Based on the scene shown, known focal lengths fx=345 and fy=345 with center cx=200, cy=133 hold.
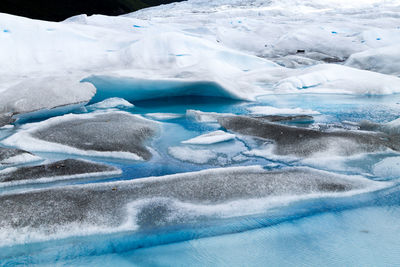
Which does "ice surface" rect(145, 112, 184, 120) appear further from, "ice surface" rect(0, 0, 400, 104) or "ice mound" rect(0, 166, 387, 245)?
"ice mound" rect(0, 166, 387, 245)

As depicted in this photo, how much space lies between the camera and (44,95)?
13.4 feet

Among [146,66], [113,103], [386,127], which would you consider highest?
[146,66]

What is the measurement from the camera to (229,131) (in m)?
3.32

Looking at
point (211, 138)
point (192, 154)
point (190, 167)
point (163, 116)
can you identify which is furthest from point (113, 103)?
point (190, 167)

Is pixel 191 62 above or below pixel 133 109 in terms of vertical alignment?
above

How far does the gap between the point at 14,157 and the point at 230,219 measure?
63.9 inches

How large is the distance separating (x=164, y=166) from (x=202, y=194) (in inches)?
24.9

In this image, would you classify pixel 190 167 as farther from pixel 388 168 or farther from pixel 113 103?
pixel 113 103

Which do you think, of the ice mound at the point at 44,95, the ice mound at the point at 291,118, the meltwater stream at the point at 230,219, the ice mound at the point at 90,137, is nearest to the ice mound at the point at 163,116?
the ice mound at the point at 90,137

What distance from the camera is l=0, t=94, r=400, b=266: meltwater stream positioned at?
1489mm

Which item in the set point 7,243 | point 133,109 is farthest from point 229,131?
point 7,243

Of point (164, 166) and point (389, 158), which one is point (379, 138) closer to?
point (389, 158)

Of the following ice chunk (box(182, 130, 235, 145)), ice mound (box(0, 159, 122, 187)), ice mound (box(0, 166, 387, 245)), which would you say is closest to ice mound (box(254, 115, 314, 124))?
ice chunk (box(182, 130, 235, 145))

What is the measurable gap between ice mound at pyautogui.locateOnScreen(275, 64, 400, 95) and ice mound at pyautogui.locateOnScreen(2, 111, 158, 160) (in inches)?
125
